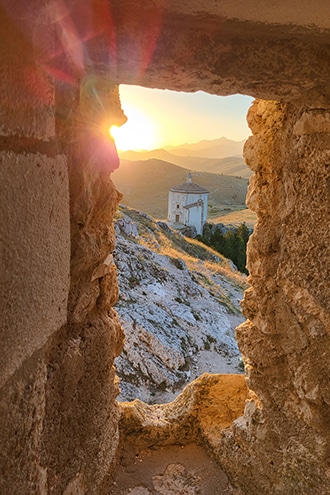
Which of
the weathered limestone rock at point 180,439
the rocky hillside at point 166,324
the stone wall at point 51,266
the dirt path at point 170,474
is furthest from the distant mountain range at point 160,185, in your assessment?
the stone wall at point 51,266

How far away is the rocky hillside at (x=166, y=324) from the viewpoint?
7488mm

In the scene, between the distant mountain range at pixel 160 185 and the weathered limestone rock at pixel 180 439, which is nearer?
the weathered limestone rock at pixel 180 439

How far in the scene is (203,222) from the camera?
101 ft

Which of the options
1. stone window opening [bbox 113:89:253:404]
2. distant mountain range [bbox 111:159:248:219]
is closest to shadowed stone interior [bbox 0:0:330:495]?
stone window opening [bbox 113:89:253:404]

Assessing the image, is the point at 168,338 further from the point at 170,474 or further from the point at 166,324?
the point at 170,474

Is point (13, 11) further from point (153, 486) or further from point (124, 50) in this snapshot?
point (153, 486)

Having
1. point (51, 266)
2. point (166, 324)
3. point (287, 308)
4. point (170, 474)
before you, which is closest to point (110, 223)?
point (51, 266)

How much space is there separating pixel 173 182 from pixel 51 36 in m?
60.1

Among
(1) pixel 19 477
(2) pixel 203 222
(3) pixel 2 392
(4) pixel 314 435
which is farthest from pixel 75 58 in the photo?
(2) pixel 203 222

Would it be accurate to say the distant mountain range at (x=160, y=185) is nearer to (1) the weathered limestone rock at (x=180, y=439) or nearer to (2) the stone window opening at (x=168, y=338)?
(2) the stone window opening at (x=168, y=338)

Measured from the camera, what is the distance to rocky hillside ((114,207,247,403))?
7488 millimetres

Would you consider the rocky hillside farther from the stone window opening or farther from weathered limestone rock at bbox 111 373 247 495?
weathered limestone rock at bbox 111 373 247 495

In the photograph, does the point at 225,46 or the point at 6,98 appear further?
the point at 225,46

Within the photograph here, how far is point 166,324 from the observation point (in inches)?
358
